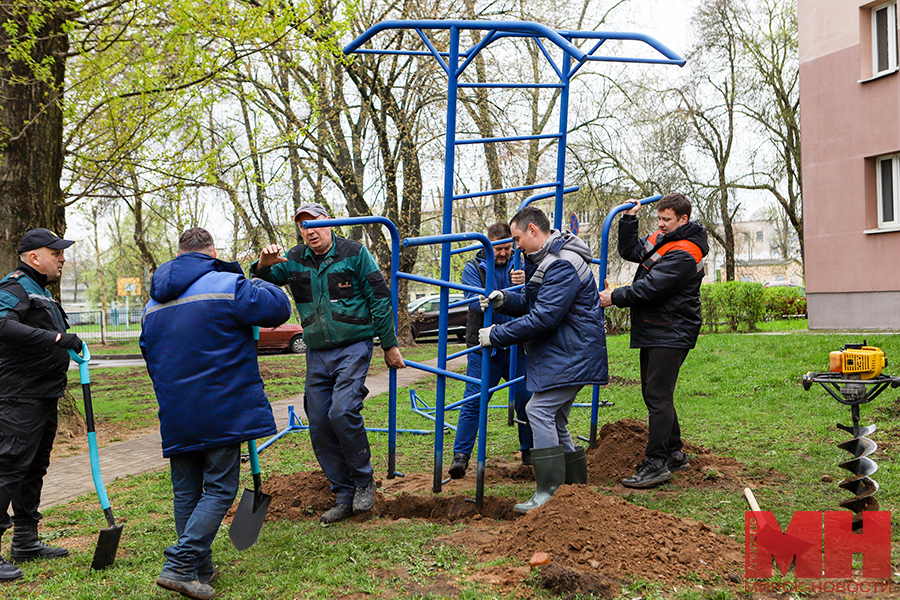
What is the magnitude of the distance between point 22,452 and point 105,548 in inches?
32.3

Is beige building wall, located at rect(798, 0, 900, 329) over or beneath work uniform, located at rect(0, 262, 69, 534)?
over

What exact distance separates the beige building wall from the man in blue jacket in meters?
14.4

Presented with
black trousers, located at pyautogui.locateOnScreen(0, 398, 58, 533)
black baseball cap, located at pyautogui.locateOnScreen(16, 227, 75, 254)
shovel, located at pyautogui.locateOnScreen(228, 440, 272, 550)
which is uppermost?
black baseball cap, located at pyautogui.locateOnScreen(16, 227, 75, 254)

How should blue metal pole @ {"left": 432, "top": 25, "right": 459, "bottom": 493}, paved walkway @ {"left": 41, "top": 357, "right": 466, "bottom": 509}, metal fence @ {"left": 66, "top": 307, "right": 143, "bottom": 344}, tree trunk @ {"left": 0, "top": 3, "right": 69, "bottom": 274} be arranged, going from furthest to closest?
metal fence @ {"left": 66, "top": 307, "right": 143, "bottom": 344}
tree trunk @ {"left": 0, "top": 3, "right": 69, "bottom": 274}
paved walkway @ {"left": 41, "top": 357, "right": 466, "bottom": 509}
blue metal pole @ {"left": 432, "top": 25, "right": 459, "bottom": 493}

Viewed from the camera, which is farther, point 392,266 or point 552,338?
point 392,266

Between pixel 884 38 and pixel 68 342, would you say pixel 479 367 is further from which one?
pixel 884 38

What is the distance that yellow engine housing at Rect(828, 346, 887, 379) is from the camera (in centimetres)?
377

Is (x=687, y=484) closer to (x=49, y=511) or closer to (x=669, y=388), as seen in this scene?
(x=669, y=388)

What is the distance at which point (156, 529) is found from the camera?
4.60 m

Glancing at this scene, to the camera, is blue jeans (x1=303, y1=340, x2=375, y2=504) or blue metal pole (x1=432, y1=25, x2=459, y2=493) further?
blue metal pole (x1=432, y1=25, x2=459, y2=493)

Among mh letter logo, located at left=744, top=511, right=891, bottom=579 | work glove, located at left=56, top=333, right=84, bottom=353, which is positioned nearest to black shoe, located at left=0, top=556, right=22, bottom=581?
work glove, located at left=56, top=333, right=84, bottom=353

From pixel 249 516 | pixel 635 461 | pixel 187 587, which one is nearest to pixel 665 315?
pixel 635 461

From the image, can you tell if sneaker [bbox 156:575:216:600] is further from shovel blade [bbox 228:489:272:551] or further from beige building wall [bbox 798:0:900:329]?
beige building wall [bbox 798:0:900:329]

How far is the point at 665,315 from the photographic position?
5.03 m
